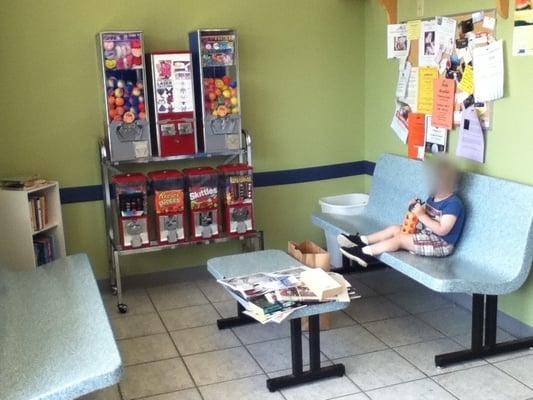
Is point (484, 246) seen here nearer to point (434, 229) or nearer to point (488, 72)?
point (434, 229)

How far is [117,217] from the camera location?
169 inches

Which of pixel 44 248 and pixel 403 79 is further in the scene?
pixel 403 79

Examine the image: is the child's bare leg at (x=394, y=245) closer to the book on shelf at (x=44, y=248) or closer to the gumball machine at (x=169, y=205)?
the gumball machine at (x=169, y=205)

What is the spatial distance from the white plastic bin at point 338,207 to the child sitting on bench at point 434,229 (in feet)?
2.11

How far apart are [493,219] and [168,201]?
6.47ft

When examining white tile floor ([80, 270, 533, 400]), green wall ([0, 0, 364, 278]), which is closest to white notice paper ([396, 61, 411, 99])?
green wall ([0, 0, 364, 278])

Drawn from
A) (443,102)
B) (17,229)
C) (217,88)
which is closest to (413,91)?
(443,102)

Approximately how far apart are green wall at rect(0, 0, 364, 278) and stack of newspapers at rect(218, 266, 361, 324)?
1.62 m

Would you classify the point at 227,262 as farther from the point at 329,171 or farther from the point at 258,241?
the point at 329,171

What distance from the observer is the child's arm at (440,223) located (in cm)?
354

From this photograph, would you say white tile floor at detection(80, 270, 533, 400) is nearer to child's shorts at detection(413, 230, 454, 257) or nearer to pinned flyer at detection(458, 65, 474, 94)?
child's shorts at detection(413, 230, 454, 257)

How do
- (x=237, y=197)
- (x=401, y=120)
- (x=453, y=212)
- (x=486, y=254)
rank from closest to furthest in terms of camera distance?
1. (x=486, y=254)
2. (x=453, y=212)
3. (x=237, y=197)
4. (x=401, y=120)

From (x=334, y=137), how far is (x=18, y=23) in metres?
2.33

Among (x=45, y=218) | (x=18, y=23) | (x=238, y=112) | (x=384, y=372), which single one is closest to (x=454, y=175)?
(x=384, y=372)
